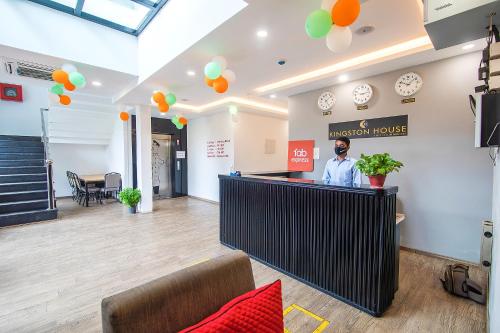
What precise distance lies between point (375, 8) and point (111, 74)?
4.48 meters

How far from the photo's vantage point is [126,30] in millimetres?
4406

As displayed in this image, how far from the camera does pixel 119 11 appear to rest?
159 inches

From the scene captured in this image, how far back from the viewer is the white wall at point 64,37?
3346mm

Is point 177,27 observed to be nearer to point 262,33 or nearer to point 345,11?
point 262,33

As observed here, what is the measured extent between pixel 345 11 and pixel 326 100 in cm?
278

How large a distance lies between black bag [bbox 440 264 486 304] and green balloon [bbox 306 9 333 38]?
2907mm

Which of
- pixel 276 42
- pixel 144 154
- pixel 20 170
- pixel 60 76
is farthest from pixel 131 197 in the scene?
pixel 276 42

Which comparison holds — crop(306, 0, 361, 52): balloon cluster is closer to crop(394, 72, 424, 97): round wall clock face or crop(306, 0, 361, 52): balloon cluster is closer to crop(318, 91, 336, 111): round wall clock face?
crop(394, 72, 424, 97): round wall clock face

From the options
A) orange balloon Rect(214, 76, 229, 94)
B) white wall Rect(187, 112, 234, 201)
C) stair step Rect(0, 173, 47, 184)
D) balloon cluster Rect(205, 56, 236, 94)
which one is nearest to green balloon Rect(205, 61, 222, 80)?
balloon cluster Rect(205, 56, 236, 94)

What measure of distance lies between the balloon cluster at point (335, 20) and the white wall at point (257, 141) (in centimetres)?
477

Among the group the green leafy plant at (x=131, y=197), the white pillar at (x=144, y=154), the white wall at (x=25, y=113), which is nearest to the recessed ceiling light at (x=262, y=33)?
the white pillar at (x=144, y=154)

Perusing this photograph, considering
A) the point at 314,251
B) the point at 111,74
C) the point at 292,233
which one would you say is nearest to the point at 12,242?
the point at 111,74

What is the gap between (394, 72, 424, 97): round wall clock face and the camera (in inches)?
138

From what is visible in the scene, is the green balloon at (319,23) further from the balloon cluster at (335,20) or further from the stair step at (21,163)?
the stair step at (21,163)
